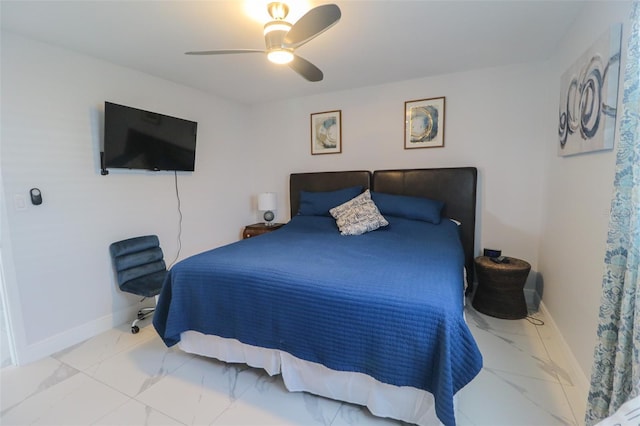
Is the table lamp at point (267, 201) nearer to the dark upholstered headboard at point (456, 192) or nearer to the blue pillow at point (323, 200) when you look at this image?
the blue pillow at point (323, 200)

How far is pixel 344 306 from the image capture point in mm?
1504

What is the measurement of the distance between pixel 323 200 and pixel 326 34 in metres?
1.75

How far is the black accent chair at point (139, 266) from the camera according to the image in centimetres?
256

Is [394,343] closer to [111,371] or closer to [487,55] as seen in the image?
[111,371]

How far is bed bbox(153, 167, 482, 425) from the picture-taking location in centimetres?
136

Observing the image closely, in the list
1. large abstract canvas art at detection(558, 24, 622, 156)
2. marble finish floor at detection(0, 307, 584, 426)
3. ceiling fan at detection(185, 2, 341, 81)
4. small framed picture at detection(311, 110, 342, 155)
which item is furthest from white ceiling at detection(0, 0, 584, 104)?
marble finish floor at detection(0, 307, 584, 426)

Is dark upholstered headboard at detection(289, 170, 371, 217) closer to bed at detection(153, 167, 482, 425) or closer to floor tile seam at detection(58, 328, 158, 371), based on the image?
bed at detection(153, 167, 482, 425)

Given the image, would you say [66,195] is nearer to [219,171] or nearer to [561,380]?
[219,171]

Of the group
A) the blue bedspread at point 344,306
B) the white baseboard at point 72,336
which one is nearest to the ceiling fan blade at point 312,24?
the blue bedspread at point 344,306

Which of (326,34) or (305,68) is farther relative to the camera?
(326,34)

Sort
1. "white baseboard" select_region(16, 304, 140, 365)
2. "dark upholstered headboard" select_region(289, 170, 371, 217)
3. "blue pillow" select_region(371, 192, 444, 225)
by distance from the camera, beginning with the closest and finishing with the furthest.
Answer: "white baseboard" select_region(16, 304, 140, 365) → "blue pillow" select_region(371, 192, 444, 225) → "dark upholstered headboard" select_region(289, 170, 371, 217)

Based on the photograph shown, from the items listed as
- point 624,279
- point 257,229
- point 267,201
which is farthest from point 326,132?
point 624,279

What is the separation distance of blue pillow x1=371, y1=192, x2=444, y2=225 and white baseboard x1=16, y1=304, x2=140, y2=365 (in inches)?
107

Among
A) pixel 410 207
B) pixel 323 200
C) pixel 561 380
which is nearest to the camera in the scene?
pixel 561 380
